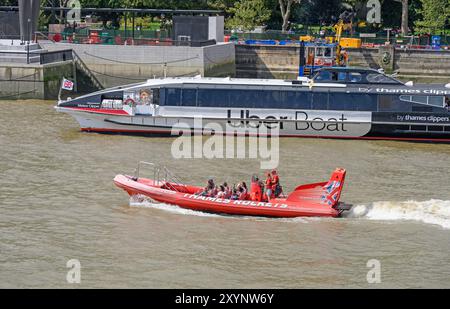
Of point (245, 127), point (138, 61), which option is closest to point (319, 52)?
point (138, 61)

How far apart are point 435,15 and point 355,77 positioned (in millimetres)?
31348

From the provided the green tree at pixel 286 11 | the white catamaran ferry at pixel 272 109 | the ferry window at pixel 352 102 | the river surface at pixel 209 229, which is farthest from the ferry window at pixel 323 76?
the green tree at pixel 286 11

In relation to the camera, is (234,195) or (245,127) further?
(245,127)

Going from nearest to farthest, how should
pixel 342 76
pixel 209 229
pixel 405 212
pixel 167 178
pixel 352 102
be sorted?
pixel 209 229, pixel 405 212, pixel 167 178, pixel 352 102, pixel 342 76

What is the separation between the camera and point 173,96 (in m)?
44.4

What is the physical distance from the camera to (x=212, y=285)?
24141 millimetres

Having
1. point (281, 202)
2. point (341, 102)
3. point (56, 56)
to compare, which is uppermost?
point (56, 56)

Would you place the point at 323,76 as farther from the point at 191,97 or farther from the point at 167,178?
the point at 167,178

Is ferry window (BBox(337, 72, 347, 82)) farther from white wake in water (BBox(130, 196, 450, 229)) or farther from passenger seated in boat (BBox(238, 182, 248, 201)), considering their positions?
passenger seated in boat (BBox(238, 182, 248, 201))

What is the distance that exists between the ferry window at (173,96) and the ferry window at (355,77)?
25.7 feet

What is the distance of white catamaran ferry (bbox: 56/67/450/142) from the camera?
4403cm

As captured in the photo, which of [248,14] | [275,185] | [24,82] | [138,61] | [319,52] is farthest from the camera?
[248,14]

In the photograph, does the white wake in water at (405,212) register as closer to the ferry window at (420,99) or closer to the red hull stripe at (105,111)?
the ferry window at (420,99)
